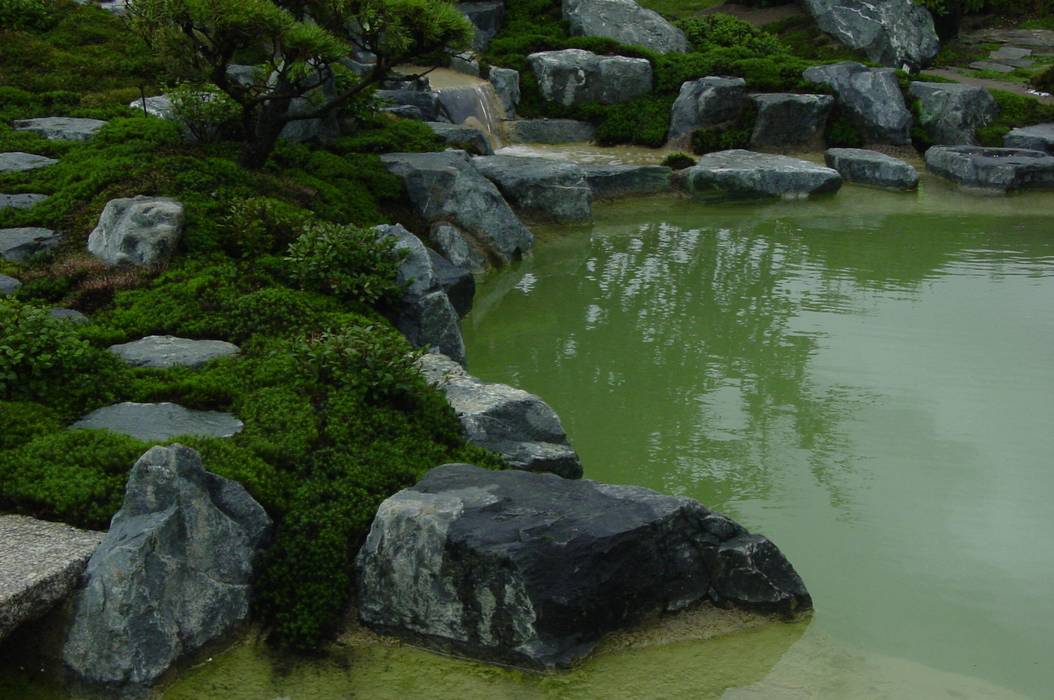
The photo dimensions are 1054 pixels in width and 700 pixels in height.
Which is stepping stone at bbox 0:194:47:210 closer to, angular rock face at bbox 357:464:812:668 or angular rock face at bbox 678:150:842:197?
angular rock face at bbox 357:464:812:668

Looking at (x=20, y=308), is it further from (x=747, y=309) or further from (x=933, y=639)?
(x=747, y=309)

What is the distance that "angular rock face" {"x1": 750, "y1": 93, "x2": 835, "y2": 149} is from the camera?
22547 mm

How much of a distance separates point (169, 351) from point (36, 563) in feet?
9.92

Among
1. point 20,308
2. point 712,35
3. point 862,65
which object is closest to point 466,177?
point 20,308

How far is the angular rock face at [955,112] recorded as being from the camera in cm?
2295

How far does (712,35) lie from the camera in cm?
2747

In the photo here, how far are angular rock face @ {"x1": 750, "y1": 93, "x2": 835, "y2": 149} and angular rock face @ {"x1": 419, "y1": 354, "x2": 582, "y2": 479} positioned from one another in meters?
15.8

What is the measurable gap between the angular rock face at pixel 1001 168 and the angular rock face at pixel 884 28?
22.8ft

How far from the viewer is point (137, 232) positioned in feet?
33.1

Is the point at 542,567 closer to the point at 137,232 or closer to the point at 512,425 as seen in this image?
the point at 512,425

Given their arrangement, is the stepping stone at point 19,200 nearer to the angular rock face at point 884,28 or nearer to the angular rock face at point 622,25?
the angular rock face at point 622,25

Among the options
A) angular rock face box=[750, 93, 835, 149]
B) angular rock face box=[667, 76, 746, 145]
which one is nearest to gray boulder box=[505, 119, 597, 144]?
angular rock face box=[667, 76, 746, 145]

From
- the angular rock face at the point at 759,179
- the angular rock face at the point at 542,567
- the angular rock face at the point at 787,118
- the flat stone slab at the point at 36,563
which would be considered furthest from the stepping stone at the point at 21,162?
the angular rock face at the point at 787,118

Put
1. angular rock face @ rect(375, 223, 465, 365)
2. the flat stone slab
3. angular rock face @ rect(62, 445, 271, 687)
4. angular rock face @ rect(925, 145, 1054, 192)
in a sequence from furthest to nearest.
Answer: angular rock face @ rect(925, 145, 1054, 192)
angular rock face @ rect(375, 223, 465, 365)
angular rock face @ rect(62, 445, 271, 687)
the flat stone slab
